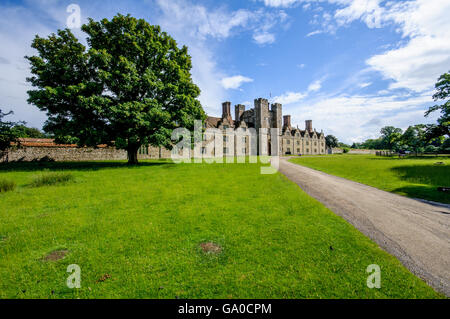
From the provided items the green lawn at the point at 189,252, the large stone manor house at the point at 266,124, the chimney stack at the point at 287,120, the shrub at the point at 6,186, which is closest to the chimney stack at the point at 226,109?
the large stone manor house at the point at 266,124

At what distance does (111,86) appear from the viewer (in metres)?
21.5

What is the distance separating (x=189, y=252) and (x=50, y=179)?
44.1 ft

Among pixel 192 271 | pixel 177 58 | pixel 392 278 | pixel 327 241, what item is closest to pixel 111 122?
pixel 177 58

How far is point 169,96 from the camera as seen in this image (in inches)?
968

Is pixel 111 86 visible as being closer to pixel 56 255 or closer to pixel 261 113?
pixel 56 255

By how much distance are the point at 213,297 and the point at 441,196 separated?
1450 cm

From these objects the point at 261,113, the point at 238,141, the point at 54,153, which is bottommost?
the point at 54,153

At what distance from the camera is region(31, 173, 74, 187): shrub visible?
472 inches

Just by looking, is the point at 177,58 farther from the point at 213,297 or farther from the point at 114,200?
the point at 213,297

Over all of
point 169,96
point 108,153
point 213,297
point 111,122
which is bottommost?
point 213,297

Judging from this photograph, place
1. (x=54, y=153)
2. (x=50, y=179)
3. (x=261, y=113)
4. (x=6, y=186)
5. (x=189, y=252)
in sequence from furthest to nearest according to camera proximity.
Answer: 1. (x=261, y=113)
2. (x=54, y=153)
3. (x=50, y=179)
4. (x=6, y=186)
5. (x=189, y=252)

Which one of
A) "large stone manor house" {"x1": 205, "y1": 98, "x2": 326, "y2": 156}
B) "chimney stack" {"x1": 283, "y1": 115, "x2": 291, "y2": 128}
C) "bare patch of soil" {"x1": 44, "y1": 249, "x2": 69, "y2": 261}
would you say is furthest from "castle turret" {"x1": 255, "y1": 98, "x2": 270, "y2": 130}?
"bare patch of soil" {"x1": 44, "y1": 249, "x2": 69, "y2": 261}

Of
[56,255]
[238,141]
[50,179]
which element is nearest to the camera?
[56,255]

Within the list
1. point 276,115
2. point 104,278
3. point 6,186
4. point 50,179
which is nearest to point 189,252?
point 104,278
